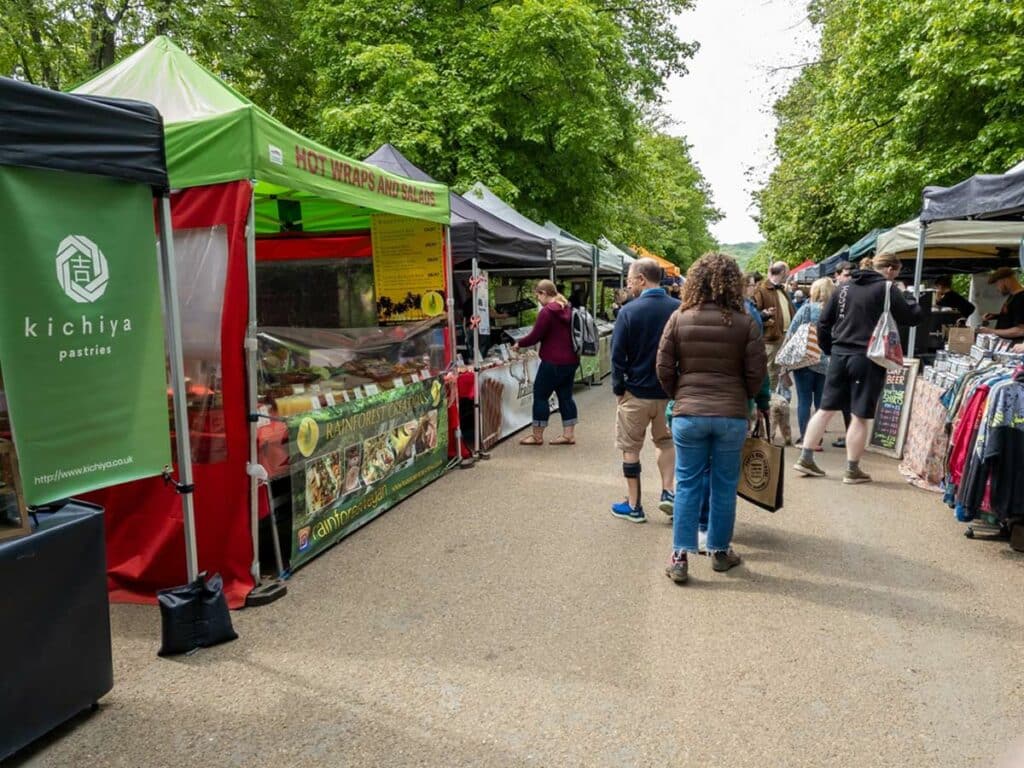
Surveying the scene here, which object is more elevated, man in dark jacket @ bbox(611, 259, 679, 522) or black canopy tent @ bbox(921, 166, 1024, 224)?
black canopy tent @ bbox(921, 166, 1024, 224)

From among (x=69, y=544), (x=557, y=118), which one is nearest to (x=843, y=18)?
(x=557, y=118)

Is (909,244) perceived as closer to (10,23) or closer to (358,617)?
(358,617)

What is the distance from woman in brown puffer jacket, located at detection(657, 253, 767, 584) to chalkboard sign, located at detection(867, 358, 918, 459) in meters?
3.76

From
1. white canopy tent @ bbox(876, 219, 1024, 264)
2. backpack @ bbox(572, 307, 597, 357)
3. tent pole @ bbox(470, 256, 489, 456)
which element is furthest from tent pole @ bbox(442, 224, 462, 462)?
white canopy tent @ bbox(876, 219, 1024, 264)

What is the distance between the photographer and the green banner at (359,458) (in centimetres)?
444

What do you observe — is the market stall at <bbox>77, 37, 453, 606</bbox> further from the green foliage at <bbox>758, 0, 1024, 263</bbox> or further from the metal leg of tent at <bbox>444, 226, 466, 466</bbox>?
the green foliage at <bbox>758, 0, 1024, 263</bbox>

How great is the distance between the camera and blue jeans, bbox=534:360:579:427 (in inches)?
312

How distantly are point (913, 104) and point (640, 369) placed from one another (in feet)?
32.1

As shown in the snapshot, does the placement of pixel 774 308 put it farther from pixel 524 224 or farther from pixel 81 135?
pixel 81 135

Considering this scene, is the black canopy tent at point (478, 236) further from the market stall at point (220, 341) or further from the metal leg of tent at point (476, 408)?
the market stall at point (220, 341)

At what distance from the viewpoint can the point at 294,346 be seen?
4.77m

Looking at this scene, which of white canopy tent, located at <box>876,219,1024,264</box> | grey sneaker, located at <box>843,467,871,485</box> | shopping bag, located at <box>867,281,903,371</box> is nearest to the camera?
shopping bag, located at <box>867,281,903,371</box>

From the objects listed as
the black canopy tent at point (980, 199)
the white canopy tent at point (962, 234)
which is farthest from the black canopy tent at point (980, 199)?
the white canopy tent at point (962, 234)

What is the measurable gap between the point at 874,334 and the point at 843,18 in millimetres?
13840
